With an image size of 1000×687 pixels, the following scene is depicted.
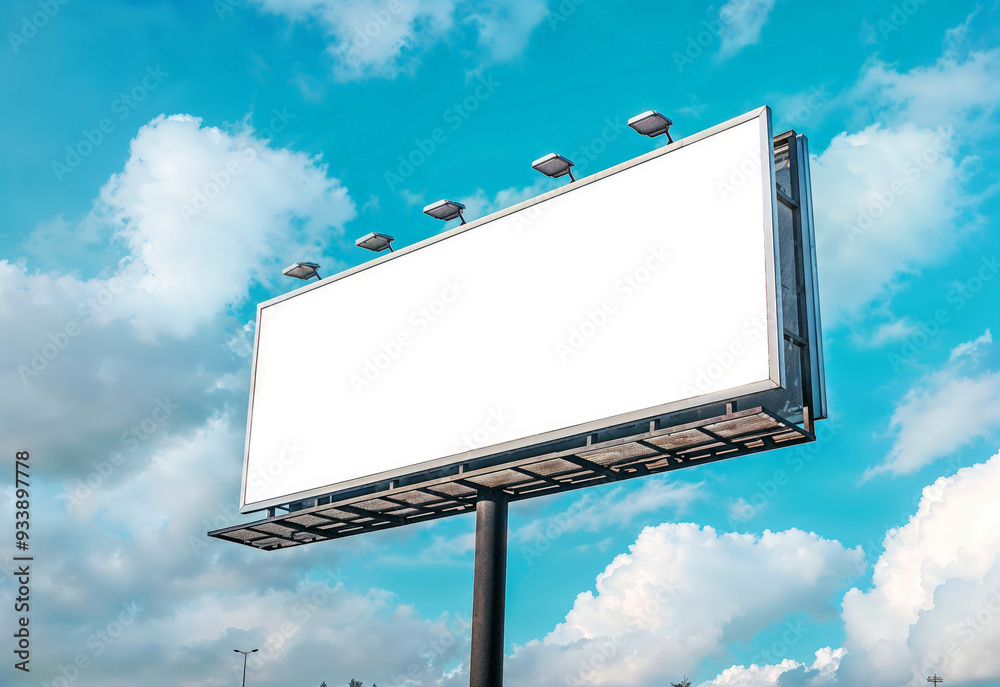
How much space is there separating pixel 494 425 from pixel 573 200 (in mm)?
4077

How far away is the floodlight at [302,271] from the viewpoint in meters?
22.5

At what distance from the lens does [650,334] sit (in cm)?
1620

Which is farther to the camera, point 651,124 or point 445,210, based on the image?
point 445,210

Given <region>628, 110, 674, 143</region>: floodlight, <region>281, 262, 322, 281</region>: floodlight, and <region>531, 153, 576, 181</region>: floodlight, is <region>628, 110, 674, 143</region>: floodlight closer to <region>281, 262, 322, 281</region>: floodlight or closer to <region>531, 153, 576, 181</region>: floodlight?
<region>531, 153, 576, 181</region>: floodlight

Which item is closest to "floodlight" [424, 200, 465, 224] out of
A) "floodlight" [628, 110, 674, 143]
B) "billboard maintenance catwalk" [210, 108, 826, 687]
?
"billboard maintenance catwalk" [210, 108, 826, 687]

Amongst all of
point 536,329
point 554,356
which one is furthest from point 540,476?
point 536,329

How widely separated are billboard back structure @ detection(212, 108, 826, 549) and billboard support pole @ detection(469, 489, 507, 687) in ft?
1.67

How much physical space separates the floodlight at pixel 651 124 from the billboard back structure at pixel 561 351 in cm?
40

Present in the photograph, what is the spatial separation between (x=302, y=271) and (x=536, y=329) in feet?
23.2

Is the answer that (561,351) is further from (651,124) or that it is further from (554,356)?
(651,124)

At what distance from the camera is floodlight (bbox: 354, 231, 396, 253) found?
21.2 meters

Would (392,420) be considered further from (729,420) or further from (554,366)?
(729,420)

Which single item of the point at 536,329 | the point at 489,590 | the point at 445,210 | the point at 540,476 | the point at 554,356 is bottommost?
the point at 489,590

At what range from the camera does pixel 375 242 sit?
21.3 metres
